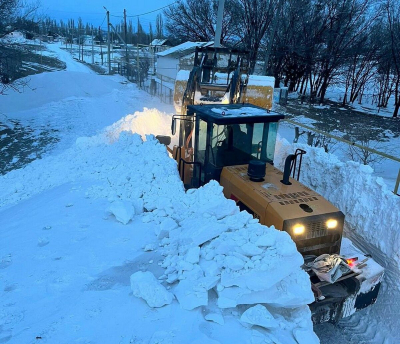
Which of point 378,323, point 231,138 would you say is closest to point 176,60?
point 231,138

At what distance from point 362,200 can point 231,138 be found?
8.48 feet

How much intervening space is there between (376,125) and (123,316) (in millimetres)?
18488

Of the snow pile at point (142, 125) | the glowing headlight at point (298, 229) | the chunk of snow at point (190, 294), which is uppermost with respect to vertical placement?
the glowing headlight at point (298, 229)

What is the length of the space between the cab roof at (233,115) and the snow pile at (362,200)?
6.63 feet

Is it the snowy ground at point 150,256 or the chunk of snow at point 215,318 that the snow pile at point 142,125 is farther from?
the chunk of snow at point 215,318

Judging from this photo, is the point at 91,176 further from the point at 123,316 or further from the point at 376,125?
the point at 376,125

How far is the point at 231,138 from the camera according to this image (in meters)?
6.13

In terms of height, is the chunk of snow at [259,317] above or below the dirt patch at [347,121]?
above

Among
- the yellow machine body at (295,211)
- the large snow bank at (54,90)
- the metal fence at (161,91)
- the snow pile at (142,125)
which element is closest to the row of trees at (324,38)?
the metal fence at (161,91)

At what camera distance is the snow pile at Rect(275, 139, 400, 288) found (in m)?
5.72

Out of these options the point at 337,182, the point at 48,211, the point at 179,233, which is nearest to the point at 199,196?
the point at 179,233

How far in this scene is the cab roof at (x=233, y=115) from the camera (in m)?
5.64

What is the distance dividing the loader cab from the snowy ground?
70cm

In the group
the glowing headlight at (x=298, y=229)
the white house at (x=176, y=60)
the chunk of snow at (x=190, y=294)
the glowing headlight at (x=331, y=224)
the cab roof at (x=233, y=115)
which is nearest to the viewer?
the chunk of snow at (x=190, y=294)
